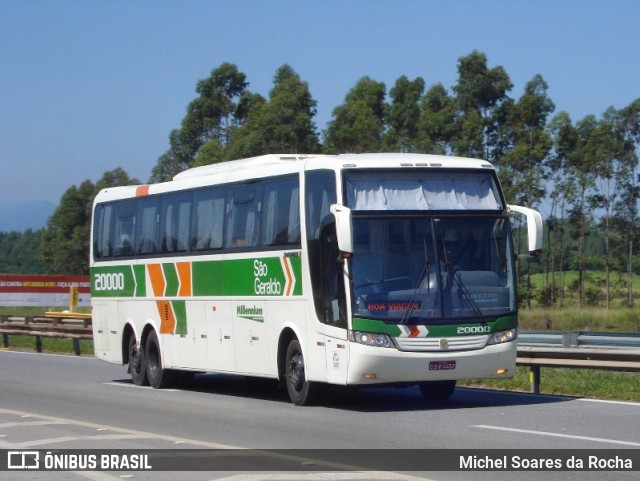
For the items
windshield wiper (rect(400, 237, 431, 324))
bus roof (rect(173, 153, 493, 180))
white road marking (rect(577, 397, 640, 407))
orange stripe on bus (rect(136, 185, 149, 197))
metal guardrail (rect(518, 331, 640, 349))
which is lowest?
white road marking (rect(577, 397, 640, 407))

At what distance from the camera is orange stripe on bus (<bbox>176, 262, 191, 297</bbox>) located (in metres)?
21.2

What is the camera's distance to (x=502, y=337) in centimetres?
1664

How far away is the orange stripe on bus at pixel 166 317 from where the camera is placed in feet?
72.3

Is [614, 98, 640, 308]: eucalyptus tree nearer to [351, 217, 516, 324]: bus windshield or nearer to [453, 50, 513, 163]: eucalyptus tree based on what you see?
[453, 50, 513, 163]: eucalyptus tree

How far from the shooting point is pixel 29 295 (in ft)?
234

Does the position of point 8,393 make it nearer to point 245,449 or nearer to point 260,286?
point 260,286

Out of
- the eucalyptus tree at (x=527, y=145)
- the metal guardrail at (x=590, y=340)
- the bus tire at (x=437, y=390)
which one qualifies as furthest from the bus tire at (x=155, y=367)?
the eucalyptus tree at (x=527, y=145)

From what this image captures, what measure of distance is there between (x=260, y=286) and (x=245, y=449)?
627 cm

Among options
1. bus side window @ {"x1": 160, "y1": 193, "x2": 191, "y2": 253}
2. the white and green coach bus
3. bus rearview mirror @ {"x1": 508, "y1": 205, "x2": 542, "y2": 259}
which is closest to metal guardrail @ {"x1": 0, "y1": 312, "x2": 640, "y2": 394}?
the white and green coach bus

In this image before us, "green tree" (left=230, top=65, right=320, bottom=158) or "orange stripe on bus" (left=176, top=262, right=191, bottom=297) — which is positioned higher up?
"green tree" (left=230, top=65, right=320, bottom=158)

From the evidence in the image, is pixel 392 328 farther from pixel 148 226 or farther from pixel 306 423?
pixel 148 226

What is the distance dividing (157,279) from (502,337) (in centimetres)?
789

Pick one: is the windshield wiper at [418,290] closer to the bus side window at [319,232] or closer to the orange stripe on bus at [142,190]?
the bus side window at [319,232]

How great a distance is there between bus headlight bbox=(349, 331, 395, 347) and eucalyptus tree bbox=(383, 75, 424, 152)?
64623 millimetres
